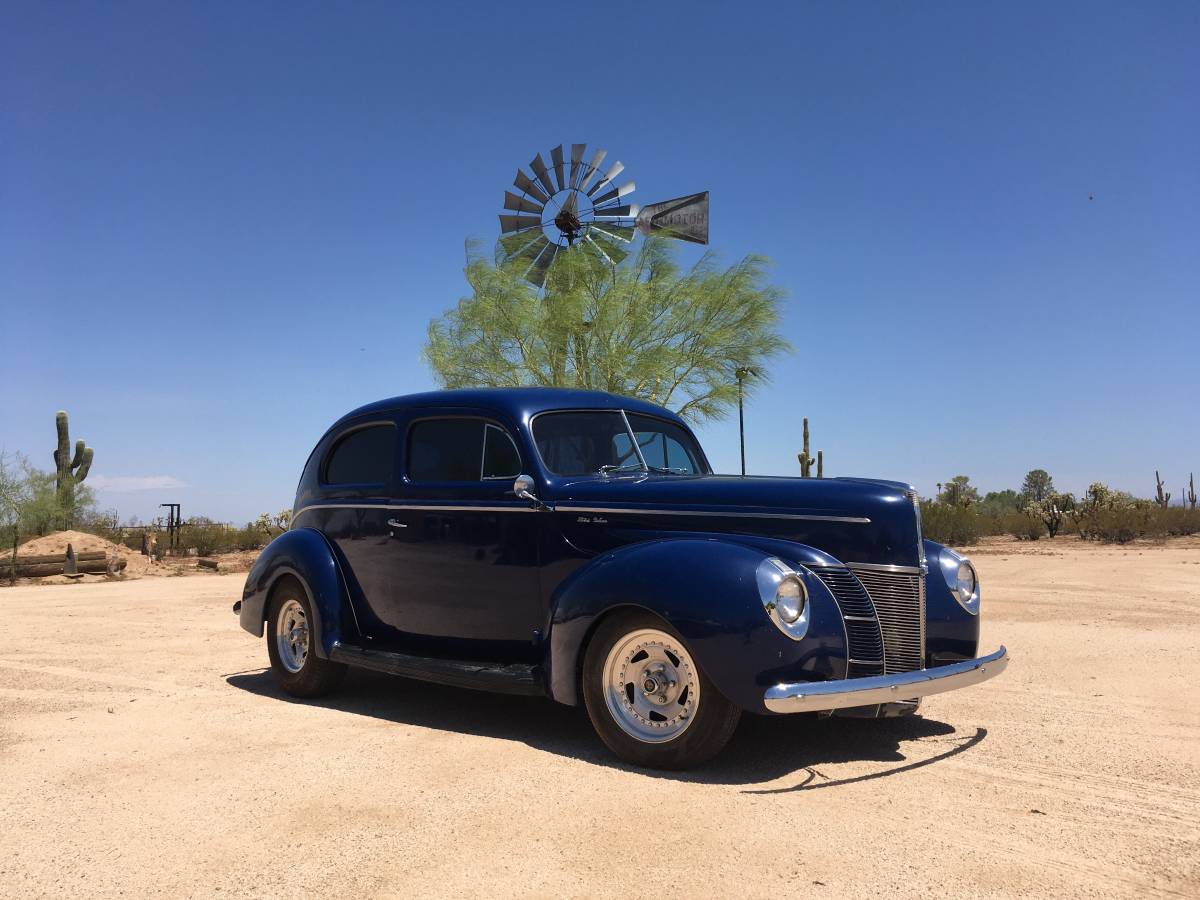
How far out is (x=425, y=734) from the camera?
5051 millimetres

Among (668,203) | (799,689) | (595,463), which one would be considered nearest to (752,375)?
(668,203)

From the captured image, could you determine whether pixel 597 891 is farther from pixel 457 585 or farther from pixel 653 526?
pixel 457 585

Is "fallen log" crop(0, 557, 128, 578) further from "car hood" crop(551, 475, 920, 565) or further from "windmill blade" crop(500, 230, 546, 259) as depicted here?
"car hood" crop(551, 475, 920, 565)

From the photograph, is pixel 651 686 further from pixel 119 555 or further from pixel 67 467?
pixel 67 467

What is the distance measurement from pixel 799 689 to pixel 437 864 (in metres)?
1.59

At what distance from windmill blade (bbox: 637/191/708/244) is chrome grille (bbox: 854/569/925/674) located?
21135mm

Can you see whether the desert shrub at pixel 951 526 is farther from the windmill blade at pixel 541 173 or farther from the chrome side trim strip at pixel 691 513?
the chrome side trim strip at pixel 691 513

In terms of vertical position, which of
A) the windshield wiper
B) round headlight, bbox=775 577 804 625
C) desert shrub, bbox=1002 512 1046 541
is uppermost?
the windshield wiper

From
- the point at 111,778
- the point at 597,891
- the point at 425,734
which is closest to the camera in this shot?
the point at 597,891

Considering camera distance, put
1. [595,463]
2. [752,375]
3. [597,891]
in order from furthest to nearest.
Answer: [752,375]
[595,463]
[597,891]

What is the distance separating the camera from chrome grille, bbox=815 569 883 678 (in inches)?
165

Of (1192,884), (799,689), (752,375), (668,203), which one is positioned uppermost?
(668,203)

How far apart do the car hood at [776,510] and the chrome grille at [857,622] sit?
0.13m

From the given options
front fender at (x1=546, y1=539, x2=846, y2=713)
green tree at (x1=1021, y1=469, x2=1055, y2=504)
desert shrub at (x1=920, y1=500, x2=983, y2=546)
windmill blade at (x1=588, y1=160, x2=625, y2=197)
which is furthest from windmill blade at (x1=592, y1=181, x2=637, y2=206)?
green tree at (x1=1021, y1=469, x2=1055, y2=504)
